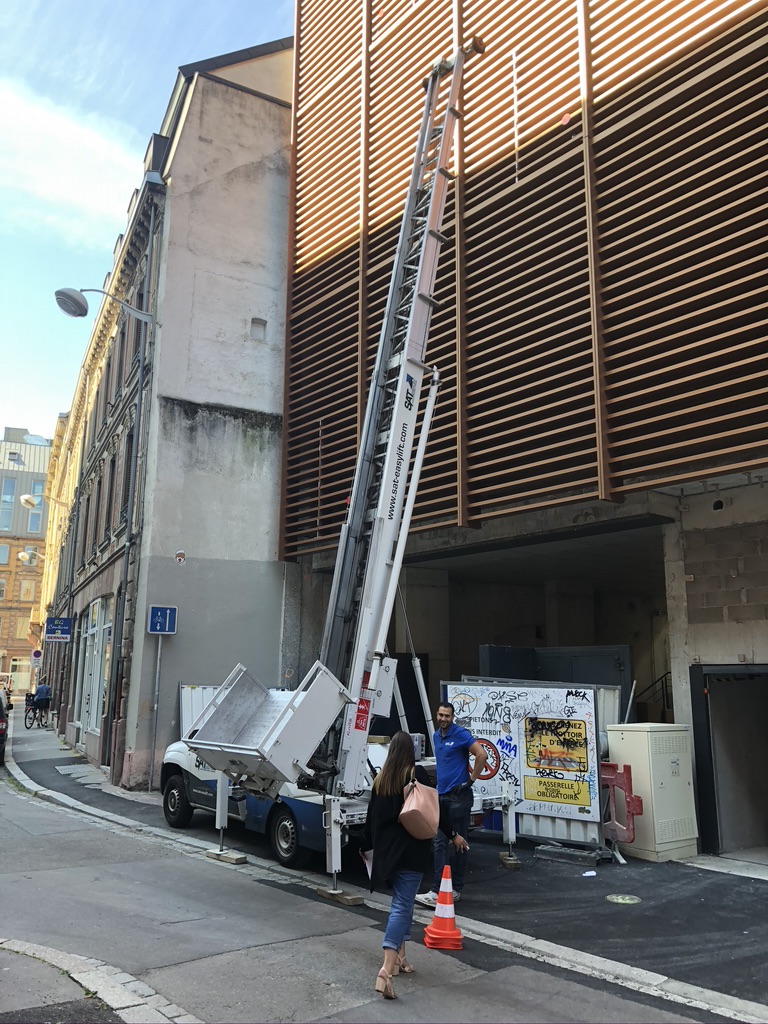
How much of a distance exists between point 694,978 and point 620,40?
417 inches

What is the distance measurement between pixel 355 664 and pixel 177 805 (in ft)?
16.4

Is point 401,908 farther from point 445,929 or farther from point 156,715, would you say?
point 156,715

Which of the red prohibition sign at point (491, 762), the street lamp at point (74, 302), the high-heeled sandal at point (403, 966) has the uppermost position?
the street lamp at point (74, 302)

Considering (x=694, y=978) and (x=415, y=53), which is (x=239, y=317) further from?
(x=694, y=978)

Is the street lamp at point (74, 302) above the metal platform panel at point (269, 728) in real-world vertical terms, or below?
above

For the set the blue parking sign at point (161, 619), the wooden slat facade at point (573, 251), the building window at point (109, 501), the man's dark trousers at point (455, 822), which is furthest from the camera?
the building window at point (109, 501)

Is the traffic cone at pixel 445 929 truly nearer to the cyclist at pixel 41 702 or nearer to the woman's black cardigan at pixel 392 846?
the woman's black cardigan at pixel 392 846

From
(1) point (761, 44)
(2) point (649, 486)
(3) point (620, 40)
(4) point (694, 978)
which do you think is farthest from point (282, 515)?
(4) point (694, 978)

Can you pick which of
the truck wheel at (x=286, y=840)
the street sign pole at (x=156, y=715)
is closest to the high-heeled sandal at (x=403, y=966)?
the truck wheel at (x=286, y=840)

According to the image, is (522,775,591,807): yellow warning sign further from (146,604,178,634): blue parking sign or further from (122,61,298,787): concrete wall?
(146,604,178,634): blue parking sign

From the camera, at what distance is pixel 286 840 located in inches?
363

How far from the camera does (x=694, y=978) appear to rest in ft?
19.5

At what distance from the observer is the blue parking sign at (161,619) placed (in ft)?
50.4

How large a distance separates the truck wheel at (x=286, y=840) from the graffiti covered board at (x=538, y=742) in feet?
7.80
